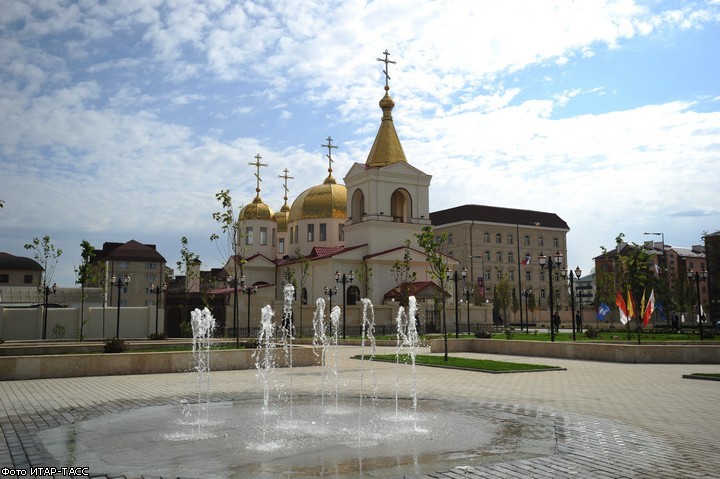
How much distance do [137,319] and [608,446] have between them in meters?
33.2

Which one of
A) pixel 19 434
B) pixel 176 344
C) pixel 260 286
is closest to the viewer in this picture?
pixel 19 434

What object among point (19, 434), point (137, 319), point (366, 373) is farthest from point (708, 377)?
point (137, 319)

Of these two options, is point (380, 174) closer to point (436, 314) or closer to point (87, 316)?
point (436, 314)

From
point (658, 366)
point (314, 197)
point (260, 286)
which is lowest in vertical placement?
point (658, 366)

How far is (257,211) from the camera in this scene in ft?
219

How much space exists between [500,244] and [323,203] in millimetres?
39148

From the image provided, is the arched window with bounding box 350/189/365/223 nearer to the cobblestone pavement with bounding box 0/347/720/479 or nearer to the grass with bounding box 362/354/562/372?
the grass with bounding box 362/354/562/372

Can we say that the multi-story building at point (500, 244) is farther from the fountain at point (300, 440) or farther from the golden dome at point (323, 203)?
the fountain at point (300, 440)

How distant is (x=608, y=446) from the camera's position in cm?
781

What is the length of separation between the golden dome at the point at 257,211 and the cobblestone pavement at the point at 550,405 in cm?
4770

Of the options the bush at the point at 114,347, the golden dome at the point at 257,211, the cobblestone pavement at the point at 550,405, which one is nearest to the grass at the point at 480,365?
the cobblestone pavement at the point at 550,405

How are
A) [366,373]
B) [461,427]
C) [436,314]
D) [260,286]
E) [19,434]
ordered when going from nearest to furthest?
[19,434]
[461,427]
[366,373]
[436,314]
[260,286]

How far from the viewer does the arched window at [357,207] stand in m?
54.8

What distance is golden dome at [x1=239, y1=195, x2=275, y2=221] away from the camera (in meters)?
66.3
